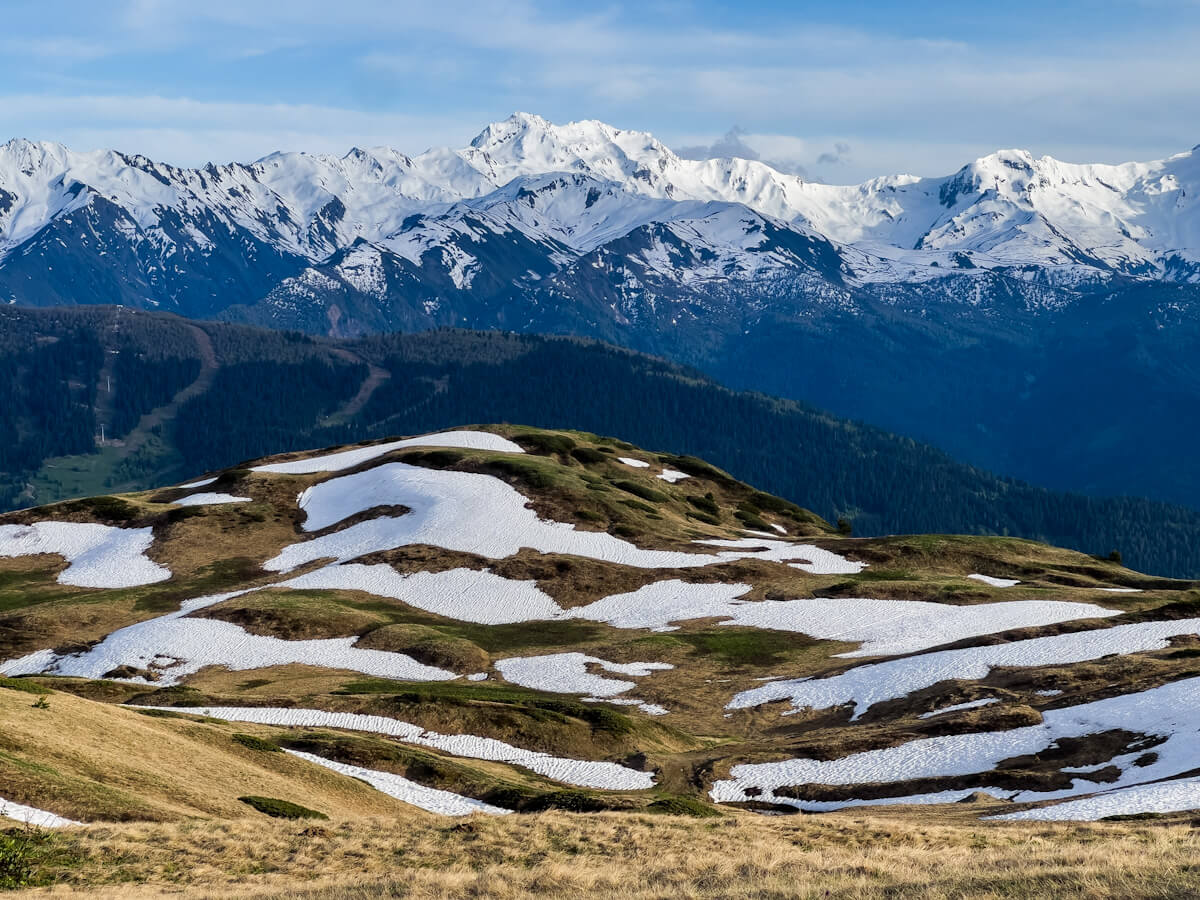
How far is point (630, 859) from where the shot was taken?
123ft

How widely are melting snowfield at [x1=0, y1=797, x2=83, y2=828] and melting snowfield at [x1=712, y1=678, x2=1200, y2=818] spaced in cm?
3200

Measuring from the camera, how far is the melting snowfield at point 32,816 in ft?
126

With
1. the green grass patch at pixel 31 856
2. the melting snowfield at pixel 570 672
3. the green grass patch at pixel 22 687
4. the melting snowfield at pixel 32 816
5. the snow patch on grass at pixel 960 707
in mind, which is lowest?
the melting snowfield at pixel 570 672

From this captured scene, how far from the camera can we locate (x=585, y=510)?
135875 mm

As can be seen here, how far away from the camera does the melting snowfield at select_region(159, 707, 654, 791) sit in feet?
212

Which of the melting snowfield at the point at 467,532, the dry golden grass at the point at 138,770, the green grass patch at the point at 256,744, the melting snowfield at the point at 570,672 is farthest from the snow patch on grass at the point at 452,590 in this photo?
the dry golden grass at the point at 138,770

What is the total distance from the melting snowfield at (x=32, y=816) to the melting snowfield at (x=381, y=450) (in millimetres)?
116700

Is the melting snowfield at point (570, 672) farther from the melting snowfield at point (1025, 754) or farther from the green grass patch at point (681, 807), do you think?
the green grass patch at point (681, 807)

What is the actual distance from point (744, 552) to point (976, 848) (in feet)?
296

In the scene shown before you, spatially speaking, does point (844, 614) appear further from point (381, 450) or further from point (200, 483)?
point (200, 483)

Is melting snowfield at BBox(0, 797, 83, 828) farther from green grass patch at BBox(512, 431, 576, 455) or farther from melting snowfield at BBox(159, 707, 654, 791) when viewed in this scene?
green grass patch at BBox(512, 431, 576, 455)

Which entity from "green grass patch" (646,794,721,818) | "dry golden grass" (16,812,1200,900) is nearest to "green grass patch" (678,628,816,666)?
"green grass patch" (646,794,721,818)

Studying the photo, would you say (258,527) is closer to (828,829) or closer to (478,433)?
(478,433)

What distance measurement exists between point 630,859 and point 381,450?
133m
